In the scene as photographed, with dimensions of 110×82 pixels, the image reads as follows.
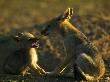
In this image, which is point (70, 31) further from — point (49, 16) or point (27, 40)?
point (49, 16)

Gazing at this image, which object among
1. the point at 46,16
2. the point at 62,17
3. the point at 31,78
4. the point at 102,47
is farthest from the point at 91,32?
the point at 46,16

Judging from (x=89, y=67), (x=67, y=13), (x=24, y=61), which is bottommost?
(x=89, y=67)

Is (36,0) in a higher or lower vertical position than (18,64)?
higher

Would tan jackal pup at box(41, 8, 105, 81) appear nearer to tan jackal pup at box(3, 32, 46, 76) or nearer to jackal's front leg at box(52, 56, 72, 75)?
jackal's front leg at box(52, 56, 72, 75)

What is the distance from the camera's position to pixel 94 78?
1427 cm

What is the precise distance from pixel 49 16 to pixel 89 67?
17323 millimetres

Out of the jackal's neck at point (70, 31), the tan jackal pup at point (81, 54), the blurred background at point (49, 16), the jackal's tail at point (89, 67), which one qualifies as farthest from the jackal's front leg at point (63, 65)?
the blurred background at point (49, 16)

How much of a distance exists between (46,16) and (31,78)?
1697 cm

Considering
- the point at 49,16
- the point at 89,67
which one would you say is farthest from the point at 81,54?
the point at 49,16

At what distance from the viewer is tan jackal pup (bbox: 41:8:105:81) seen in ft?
46.4

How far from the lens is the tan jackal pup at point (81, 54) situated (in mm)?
14148

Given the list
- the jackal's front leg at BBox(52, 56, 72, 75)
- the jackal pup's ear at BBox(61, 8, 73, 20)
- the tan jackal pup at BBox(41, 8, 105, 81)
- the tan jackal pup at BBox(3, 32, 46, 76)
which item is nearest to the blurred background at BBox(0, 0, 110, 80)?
the tan jackal pup at BBox(3, 32, 46, 76)

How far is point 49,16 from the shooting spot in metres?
31.3

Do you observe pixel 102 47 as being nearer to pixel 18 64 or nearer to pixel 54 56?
pixel 54 56
